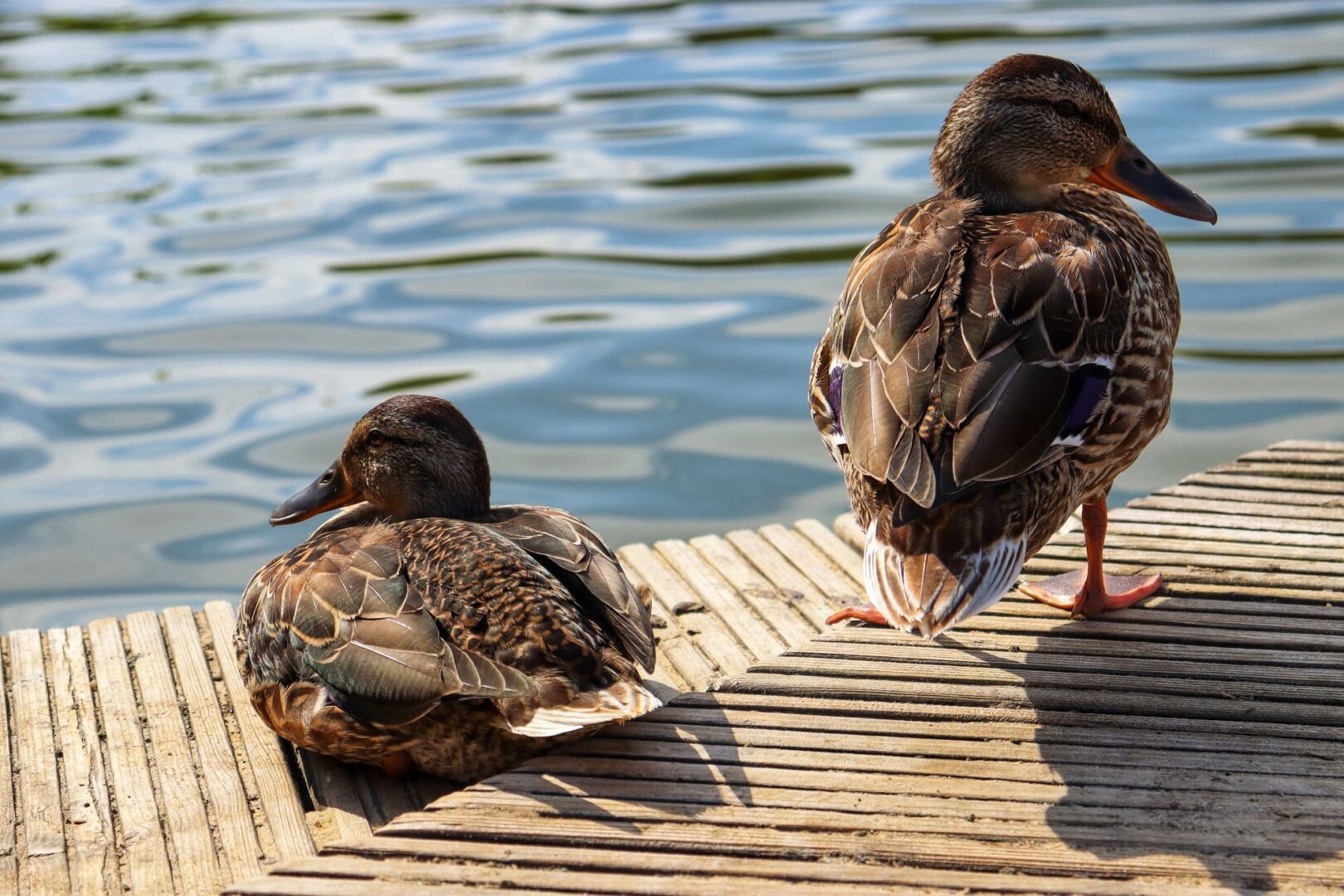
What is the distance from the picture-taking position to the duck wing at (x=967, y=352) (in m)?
3.84

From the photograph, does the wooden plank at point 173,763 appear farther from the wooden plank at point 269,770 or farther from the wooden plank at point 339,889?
the wooden plank at point 339,889

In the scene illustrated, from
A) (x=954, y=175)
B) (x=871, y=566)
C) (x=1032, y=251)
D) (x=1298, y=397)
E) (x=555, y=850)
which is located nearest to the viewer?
(x=555, y=850)

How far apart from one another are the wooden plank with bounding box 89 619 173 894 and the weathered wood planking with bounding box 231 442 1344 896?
53 cm

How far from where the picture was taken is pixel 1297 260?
420 inches

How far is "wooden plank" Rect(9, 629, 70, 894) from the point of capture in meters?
3.83

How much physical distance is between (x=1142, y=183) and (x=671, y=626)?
6.71 ft

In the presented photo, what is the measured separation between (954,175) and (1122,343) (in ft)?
3.20

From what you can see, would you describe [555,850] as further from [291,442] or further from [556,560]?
[291,442]

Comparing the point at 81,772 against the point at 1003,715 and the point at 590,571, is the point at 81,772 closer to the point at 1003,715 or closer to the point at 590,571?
the point at 590,571

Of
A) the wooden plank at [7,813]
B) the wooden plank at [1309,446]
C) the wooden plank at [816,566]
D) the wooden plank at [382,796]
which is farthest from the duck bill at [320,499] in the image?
the wooden plank at [1309,446]

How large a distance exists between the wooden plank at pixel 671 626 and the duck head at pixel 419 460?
645mm

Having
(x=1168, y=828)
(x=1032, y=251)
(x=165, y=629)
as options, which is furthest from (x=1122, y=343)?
(x=165, y=629)

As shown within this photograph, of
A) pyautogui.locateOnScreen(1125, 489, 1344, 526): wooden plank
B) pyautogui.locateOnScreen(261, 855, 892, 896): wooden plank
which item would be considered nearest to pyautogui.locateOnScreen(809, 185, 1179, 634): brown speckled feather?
pyautogui.locateOnScreen(261, 855, 892, 896): wooden plank

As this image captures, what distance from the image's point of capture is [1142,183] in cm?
527
